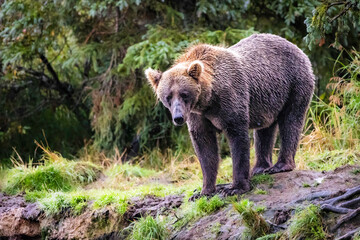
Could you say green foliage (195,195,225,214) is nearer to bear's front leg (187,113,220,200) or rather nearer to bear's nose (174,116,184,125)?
bear's front leg (187,113,220,200)

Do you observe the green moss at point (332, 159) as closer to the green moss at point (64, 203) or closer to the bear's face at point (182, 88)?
the bear's face at point (182, 88)

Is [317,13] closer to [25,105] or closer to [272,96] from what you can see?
[272,96]

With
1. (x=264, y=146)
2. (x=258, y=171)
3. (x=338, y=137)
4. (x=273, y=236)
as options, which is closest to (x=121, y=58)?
(x=338, y=137)

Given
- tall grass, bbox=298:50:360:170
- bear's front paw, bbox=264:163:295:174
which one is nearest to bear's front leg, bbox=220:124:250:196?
bear's front paw, bbox=264:163:295:174

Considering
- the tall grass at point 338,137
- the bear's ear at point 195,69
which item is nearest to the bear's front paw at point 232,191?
the bear's ear at point 195,69

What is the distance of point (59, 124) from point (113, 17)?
10.4 ft

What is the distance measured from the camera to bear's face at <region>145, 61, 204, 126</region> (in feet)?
17.8

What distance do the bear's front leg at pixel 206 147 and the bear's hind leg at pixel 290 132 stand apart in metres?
0.71

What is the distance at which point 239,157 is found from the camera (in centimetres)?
566

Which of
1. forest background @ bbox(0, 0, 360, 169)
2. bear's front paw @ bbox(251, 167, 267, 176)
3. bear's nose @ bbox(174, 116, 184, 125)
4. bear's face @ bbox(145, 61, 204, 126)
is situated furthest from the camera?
forest background @ bbox(0, 0, 360, 169)

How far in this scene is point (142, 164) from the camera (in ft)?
34.6

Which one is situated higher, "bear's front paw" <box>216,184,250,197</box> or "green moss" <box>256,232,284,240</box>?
"green moss" <box>256,232,284,240</box>

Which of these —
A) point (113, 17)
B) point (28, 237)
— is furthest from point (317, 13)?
point (113, 17)

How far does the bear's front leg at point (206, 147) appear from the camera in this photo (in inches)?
232
